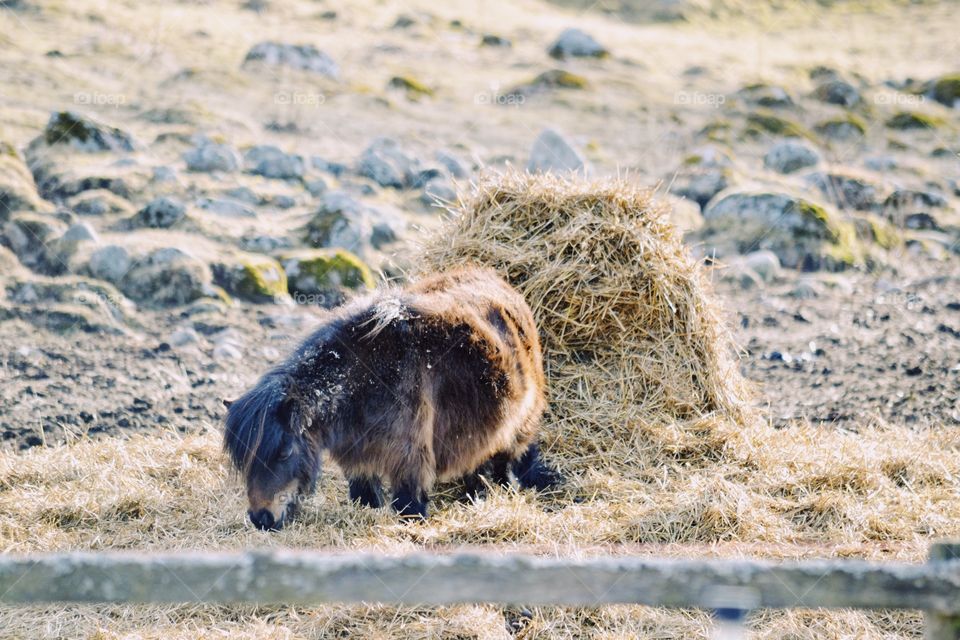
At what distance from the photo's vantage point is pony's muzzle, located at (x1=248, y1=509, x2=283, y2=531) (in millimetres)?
4785

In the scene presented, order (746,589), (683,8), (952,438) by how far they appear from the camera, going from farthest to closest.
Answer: (683,8)
(952,438)
(746,589)

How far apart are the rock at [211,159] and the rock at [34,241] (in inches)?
130

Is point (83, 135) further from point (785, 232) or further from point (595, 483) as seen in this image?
point (595, 483)

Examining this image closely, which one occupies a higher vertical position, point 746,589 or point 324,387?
point 746,589

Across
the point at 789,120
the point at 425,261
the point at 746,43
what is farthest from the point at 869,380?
the point at 746,43

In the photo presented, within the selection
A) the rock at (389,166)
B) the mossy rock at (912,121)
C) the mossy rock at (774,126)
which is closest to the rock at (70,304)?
the rock at (389,166)

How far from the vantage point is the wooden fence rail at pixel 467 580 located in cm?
252

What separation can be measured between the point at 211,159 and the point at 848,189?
10.1 metres

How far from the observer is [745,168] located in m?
16.8

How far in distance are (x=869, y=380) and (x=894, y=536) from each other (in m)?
3.02

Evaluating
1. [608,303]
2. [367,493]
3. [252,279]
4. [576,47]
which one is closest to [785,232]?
[608,303]

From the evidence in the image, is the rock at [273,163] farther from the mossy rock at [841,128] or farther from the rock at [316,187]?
the mossy rock at [841,128]

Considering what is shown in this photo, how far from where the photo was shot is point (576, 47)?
29953mm

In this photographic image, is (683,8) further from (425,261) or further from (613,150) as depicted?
(425,261)
